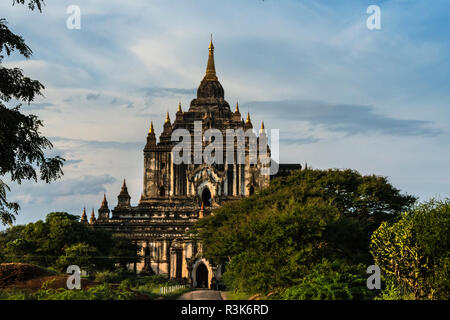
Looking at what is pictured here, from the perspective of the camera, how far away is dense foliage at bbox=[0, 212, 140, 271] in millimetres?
59844

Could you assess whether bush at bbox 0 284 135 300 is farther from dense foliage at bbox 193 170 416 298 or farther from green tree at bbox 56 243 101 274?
green tree at bbox 56 243 101 274

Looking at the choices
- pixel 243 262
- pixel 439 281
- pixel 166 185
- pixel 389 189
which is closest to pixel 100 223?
pixel 166 185

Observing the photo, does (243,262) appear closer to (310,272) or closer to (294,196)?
(310,272)

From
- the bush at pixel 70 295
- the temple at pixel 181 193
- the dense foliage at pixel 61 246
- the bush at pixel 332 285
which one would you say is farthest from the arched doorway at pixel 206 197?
the bush at pixel 70 295

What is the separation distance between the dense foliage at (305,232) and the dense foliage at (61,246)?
403 inches

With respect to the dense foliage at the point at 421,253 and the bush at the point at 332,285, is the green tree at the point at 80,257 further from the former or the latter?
the dense foliage at the point at 421,253

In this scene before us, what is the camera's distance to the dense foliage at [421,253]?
114 ft

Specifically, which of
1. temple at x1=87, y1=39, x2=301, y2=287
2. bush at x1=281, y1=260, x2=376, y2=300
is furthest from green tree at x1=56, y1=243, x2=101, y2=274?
bush at x1=281, y1=260, x2=376, y2=300

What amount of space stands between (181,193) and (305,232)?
57110 millimetres

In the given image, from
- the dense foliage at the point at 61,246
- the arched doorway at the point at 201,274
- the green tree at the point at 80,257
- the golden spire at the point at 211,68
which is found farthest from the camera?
the golden spire at the point at 211,68

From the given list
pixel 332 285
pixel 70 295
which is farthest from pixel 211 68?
pixel 70 295

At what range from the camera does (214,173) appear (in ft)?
323

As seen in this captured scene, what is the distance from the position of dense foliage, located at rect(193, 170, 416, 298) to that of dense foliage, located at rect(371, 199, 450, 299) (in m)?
2.10

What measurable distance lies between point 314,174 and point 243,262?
2559 centimetres
